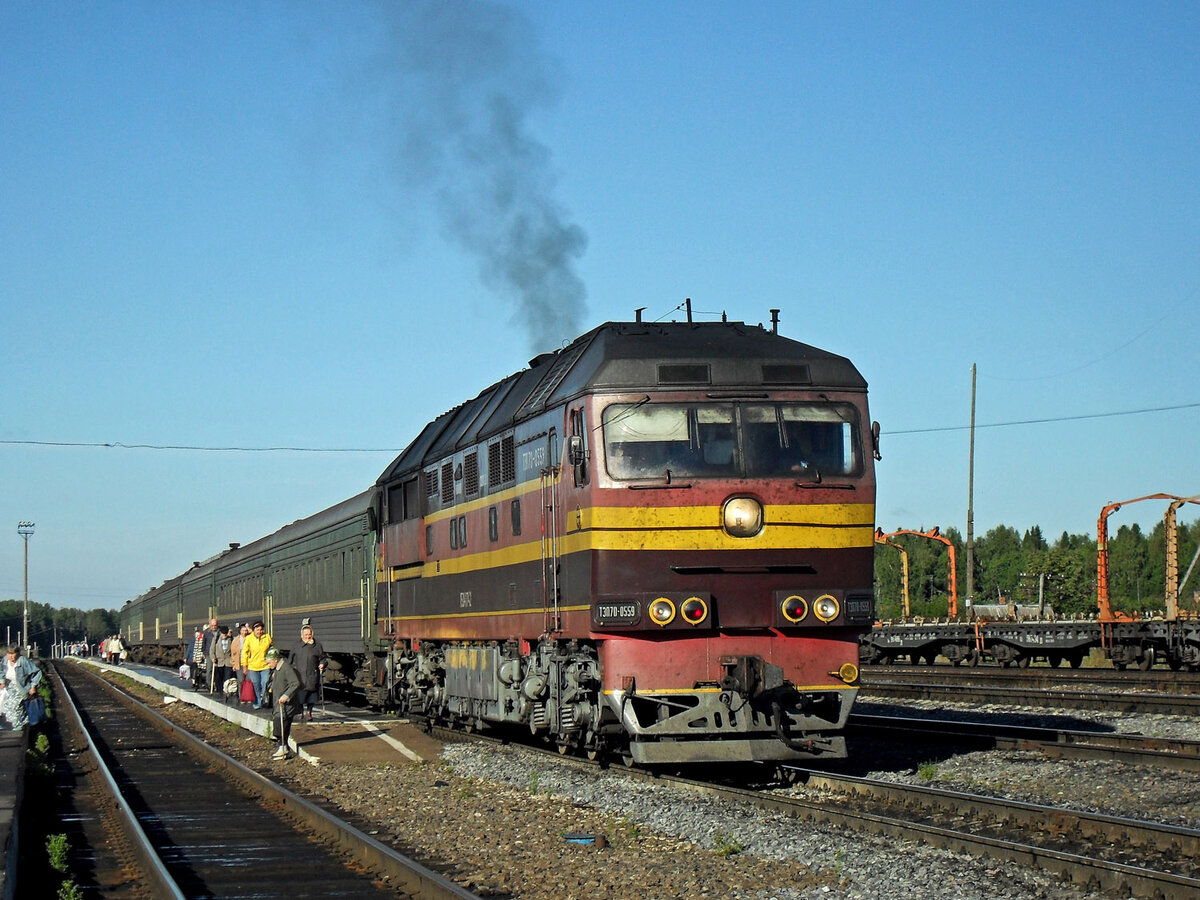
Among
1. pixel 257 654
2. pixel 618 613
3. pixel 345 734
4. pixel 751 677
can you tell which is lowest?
pixel 345 734

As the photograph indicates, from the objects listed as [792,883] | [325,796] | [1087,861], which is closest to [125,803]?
[325,796]

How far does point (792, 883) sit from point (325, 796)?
22.0ft

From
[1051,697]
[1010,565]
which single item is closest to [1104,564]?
[1051,697]

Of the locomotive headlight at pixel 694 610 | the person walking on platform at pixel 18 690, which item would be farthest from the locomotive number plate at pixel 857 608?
the person walking on platform at pixel 18 690

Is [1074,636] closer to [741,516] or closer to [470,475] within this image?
[470,475]

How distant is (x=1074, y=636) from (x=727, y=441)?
21.7m

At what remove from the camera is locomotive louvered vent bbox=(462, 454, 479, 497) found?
17234mm

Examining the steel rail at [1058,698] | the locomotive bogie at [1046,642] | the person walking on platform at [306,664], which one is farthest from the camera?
the locomotive bogie at [1046,642]

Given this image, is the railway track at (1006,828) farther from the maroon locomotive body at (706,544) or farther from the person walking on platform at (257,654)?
the person walking on platform at (257,654)

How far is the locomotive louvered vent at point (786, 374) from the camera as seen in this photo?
1334 centimetres

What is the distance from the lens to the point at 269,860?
36.4 feet

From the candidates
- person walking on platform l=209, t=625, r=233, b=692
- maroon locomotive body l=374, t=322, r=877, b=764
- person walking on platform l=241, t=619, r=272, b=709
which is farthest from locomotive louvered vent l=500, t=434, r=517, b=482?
person walking on platform l=209, t=625, r=233, b=692

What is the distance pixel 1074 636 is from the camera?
3212 cm

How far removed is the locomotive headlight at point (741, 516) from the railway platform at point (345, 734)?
5820 mm
